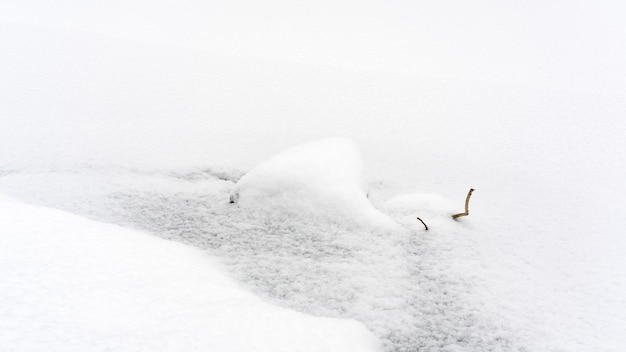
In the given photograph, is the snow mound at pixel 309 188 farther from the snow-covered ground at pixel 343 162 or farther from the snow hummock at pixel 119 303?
the snow hummock at pixel 119 303

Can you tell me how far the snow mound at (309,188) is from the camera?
144cm

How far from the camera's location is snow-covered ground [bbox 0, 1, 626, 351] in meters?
1.12

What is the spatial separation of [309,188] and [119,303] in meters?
0.75

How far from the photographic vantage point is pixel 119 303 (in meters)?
0.80

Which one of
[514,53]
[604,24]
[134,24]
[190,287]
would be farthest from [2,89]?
[604,24]

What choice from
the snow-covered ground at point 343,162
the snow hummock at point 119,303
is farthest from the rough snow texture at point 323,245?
the snow hummock at point 119,303

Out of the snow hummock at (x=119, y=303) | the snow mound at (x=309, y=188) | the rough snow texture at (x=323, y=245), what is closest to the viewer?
the snow hummock at (x=119, y=303)

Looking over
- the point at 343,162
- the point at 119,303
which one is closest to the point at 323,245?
the point at 343,162

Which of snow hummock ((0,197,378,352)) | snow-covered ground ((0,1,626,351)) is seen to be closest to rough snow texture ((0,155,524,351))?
snow-covered ground ((0,1,626,351))

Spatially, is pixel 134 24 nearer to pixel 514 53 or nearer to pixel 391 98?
pixel 391 98

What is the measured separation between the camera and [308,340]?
2.88 ft

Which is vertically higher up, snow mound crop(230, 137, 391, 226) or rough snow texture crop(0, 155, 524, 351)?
snow mound crop(230, 137, 391, 226)

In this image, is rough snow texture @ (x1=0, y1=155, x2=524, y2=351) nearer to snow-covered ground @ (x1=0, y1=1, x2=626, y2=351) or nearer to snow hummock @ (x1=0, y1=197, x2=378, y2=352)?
snow-covered ground @ (x1=0, y1=1, x2=626, y2=351)

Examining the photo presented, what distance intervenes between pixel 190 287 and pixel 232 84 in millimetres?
1538
